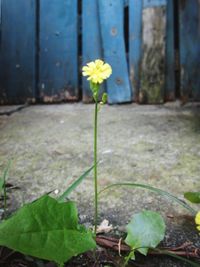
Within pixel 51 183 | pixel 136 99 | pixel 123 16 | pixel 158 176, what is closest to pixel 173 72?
pixel 136 99

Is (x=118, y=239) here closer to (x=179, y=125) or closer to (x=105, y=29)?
(x=179, y=125)

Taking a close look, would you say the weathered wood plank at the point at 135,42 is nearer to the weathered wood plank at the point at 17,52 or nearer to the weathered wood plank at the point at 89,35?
the weathered wood plank at the point at 89,35

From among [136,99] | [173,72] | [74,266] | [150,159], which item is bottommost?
[74,266]

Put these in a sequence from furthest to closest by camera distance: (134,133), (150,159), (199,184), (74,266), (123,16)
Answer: (123,16), (134,133), (150,159), (199,184), (74,266)

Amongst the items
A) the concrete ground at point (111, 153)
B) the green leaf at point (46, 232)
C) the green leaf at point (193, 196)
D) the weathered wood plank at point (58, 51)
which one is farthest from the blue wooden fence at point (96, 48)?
the green leaf at point (46, 232)

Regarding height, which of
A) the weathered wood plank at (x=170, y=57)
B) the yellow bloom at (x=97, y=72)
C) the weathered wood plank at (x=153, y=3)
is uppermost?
the weathered wood plank at (x=153, y=3)

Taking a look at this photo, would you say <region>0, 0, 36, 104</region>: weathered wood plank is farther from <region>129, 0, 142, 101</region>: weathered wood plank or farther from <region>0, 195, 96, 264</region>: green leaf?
<region>0, 195, 96, 264</region>: green leaf
